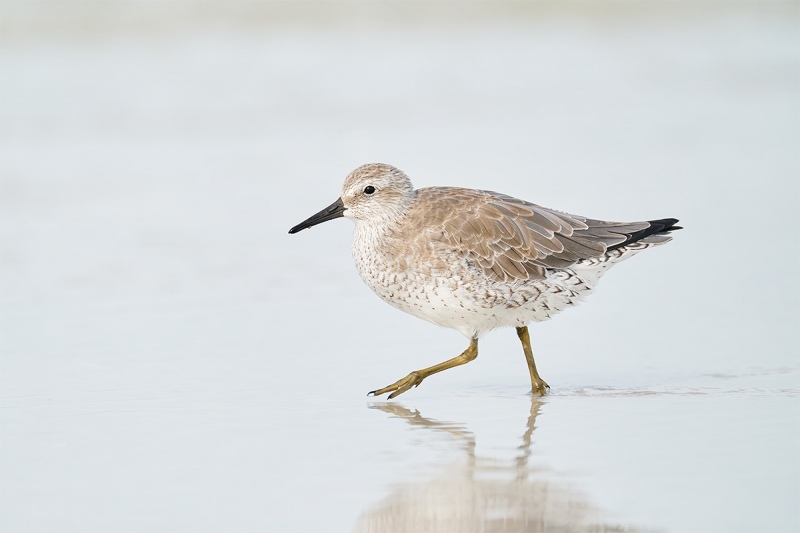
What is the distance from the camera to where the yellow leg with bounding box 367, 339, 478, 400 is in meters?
6.82

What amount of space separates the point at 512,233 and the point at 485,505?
8.05ft

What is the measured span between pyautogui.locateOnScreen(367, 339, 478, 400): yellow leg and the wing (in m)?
0.49

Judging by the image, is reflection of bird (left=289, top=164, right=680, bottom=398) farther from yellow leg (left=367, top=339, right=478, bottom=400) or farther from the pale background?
the pale background

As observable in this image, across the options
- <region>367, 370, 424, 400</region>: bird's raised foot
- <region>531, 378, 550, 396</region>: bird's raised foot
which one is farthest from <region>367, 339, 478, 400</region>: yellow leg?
<region>531, 378, 550, 396</region>: bird's raised foot

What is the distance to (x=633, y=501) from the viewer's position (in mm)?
5070

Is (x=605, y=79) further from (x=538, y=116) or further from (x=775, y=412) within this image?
(x=775, y=412)

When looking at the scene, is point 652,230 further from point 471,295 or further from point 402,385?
point 402,385

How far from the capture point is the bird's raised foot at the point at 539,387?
22.6 ft

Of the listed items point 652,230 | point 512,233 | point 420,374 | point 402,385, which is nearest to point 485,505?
point 402,385

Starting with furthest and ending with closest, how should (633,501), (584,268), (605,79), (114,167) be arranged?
(605,79) < (114,167) < (584,268) < (633,501)

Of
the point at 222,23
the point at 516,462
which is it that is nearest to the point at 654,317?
the point at 516,462

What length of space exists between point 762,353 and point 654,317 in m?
1.05

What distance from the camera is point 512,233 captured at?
7238 millimetres

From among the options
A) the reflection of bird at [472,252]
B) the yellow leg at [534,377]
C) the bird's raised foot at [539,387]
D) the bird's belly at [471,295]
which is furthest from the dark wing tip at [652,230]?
the bird's raised foot at [539,387]
